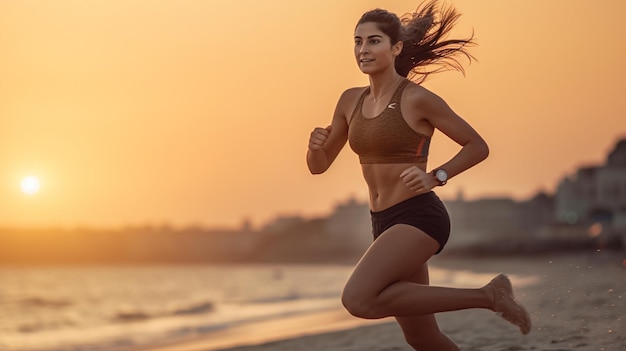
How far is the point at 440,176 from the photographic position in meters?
5.17

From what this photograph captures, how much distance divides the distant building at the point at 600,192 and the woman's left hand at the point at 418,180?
9207 centimetres

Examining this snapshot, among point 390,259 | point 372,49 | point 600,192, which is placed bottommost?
point 390,259

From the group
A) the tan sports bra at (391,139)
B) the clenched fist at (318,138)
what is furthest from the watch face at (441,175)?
the clenched fist at (318,138)

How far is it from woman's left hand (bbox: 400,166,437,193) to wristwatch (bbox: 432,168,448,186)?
3 centimetres

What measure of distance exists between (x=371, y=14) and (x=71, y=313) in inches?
1488

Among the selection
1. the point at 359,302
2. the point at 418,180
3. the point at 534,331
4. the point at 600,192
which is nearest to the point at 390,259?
the point at 359,302

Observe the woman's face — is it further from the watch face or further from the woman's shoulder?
the watch face

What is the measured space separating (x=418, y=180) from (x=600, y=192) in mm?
100315

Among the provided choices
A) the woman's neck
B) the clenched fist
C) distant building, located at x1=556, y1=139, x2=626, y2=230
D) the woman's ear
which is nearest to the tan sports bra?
the woman's neck

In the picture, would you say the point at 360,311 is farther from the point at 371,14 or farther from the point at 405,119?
the point at 371,14

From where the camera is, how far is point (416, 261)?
523cm

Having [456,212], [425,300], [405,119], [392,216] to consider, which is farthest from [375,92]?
[456,212]

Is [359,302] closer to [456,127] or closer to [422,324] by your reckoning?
[422,324]

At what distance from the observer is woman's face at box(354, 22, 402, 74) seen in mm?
5438
